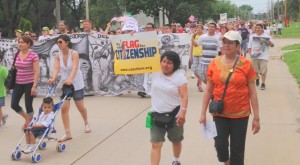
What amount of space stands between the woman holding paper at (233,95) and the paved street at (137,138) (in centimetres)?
132

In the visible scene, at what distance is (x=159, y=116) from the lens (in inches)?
214

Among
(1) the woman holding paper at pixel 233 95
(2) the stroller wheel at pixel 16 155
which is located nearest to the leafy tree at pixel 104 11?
(2) the stroller wheel at pixel 16 155

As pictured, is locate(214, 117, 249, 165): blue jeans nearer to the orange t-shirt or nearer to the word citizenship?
the orange t-shirt

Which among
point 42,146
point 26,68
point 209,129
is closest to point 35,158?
point 42,146

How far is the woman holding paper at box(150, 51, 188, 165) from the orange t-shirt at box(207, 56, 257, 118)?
1.82ft

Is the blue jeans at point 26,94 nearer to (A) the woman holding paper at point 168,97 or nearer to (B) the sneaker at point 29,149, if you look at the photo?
(B) the sneaker at point 29,149

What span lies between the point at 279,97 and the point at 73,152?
609 centimetres

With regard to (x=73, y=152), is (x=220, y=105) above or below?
above

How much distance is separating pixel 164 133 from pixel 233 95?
104cm

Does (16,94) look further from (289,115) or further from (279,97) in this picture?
(279,97)

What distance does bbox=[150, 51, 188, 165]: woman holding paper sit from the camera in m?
5.40

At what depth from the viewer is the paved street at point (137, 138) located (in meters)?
6.50

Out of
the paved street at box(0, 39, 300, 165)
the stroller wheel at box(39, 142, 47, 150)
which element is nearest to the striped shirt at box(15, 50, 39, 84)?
the paved street at box(0, 39, 300, 165)

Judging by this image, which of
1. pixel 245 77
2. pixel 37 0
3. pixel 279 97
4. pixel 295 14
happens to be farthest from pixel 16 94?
pixel 295 14
